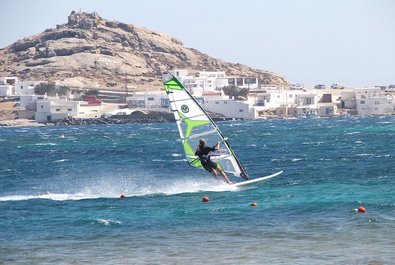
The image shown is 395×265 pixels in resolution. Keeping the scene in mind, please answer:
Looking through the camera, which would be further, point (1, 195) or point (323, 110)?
point (323, 110)

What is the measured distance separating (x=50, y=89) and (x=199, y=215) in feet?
520

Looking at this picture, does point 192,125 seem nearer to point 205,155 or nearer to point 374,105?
point 205,155

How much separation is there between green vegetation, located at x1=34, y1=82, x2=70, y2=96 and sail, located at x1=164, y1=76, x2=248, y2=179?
152270mm

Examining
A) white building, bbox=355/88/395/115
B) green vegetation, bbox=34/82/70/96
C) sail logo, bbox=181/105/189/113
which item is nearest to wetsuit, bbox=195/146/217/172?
sail logo, bbox=181/105/189/113

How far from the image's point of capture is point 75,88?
197 meters

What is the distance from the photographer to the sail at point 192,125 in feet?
116

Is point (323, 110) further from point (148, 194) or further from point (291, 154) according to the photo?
point (148, 194)

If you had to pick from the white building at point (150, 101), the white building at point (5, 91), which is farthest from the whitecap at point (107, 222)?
the white building at point (5, 91)

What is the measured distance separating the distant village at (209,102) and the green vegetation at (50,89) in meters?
0.65

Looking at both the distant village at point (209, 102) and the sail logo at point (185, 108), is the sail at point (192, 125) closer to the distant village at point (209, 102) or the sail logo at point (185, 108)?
the sail logo at point (185, 108)

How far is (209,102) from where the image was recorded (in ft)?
531

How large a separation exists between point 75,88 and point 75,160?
443ft

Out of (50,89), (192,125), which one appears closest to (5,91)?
(50,89)

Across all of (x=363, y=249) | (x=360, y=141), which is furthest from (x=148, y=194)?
(x=360, y=141)
